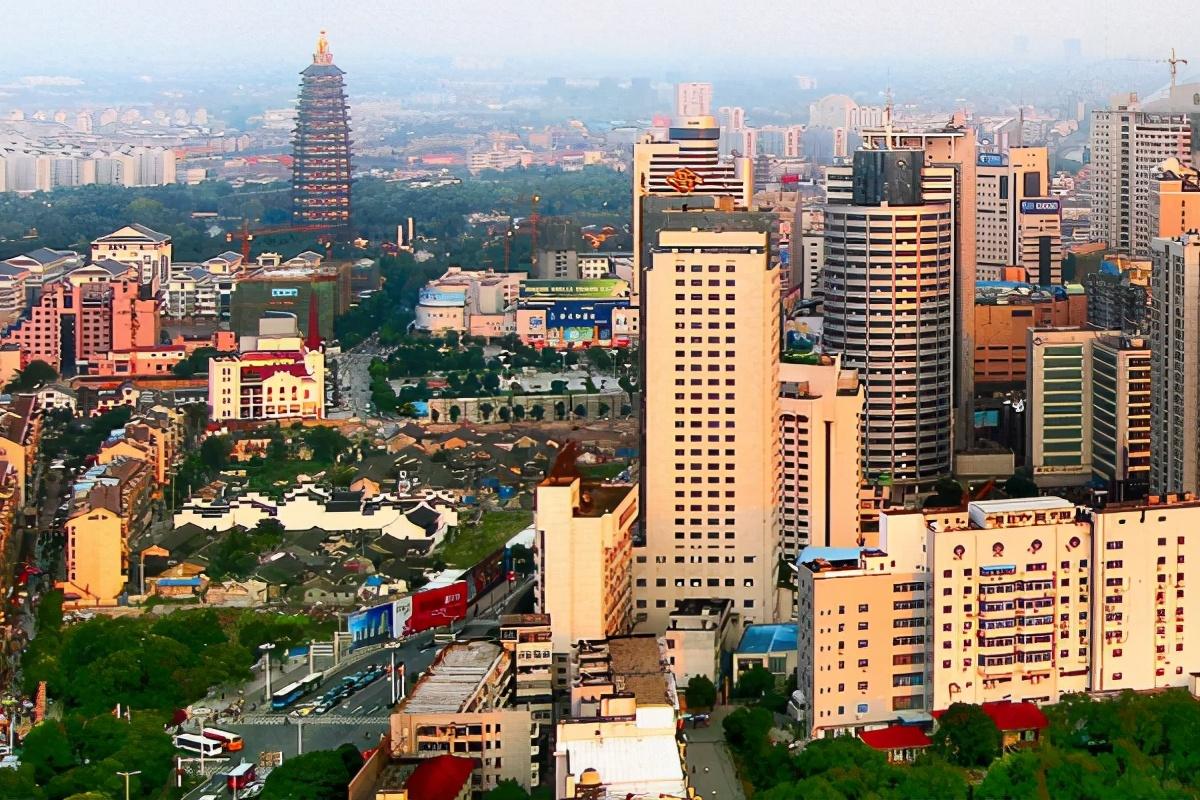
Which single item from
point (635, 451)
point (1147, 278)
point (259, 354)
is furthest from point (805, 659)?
point (259, 354)

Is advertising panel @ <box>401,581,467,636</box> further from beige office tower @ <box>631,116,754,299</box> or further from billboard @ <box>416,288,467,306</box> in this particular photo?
billboard @ <box>416,288,467,306</box>

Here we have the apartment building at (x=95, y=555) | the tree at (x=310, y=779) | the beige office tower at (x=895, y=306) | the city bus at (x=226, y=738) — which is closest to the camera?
the tree at (x=310, y=779)

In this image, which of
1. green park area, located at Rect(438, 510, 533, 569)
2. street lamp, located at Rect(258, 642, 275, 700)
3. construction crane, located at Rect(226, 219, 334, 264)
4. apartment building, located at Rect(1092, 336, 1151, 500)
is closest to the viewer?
street lamp, located at Rect(258, 642, 275, 700)

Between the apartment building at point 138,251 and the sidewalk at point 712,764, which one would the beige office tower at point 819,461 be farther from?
the apartment building at point 138,251

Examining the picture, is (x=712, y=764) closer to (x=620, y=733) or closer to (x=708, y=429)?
(x=620, y=733)

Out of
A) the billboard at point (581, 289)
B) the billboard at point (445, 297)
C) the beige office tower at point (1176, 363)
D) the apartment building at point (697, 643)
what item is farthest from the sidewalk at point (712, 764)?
the billboard at point (445, 297)

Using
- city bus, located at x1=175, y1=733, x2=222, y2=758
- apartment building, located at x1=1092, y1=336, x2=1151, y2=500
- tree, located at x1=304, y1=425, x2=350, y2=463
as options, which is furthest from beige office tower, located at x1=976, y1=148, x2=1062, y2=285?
city bus, located at x1=175, y1=733, x2=222, y2=758

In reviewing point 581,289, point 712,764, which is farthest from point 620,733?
point 581,289
